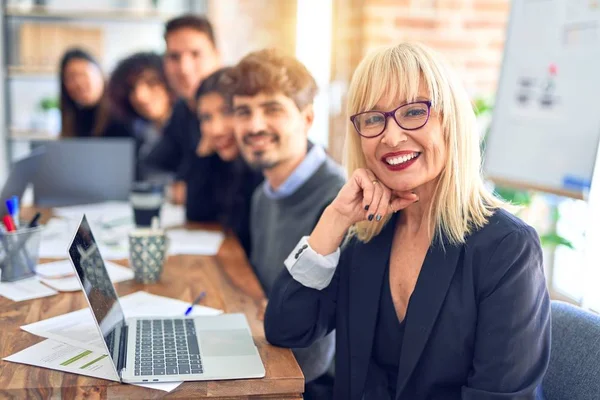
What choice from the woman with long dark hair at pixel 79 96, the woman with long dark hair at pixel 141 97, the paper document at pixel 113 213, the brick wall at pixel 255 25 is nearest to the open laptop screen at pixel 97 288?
the paper document at pixel 113 213

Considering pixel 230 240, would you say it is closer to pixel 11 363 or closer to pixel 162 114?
pixel 11 363

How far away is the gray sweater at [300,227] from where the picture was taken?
1589mm

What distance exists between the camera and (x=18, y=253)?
1604mm

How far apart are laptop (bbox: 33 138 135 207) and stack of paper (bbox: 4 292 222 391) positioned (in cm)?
131

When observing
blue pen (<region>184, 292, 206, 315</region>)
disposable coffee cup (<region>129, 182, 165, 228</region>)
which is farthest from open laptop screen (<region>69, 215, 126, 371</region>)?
disposable coffee cup (<region>129, 182, 165, 228</region>)

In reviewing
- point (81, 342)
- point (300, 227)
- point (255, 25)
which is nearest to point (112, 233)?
point (300, 227)

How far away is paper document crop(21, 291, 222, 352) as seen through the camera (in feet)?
4.12

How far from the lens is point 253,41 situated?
4.34 metres

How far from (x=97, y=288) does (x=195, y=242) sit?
37.8 inches

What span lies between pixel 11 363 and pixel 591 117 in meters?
1.58

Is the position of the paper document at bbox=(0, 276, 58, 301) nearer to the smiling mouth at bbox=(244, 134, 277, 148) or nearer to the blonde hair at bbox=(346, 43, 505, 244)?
the smiling mouth at bbox=(244, 134, 277, 148)

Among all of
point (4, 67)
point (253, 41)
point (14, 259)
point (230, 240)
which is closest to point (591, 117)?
point (230, 240)

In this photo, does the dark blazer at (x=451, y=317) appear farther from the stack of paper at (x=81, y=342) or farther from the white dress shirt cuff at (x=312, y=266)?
the stack of paper at (x=81, y=342)

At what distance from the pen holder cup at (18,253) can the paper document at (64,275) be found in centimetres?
5
